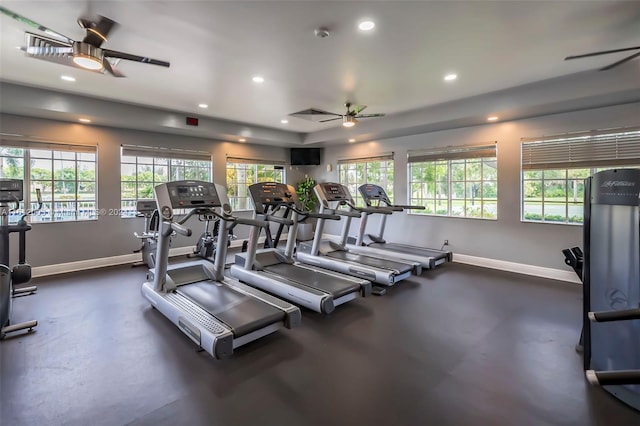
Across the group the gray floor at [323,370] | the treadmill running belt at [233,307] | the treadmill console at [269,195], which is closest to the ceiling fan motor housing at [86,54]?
the treadmill console at [269,195]

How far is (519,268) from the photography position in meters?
5.14

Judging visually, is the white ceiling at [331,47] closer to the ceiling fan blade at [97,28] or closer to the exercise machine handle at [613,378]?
the ceiling fan blade at [97,28]

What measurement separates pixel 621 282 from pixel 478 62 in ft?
8.52

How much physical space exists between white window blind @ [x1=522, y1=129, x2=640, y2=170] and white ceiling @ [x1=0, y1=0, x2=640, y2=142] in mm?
555

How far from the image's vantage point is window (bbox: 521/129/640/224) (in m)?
4.30

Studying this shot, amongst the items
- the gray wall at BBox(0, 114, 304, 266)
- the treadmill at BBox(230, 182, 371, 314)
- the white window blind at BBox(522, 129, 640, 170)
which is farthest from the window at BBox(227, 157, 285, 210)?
the white window blind at BBox(522, 129, 640, 170)

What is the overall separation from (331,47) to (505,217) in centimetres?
411

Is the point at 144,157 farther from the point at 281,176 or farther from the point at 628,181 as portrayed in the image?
the point at 628,181

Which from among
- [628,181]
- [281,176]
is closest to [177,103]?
[281,176]

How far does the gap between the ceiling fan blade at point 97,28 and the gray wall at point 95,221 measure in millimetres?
3262

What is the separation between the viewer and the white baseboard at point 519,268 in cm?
470

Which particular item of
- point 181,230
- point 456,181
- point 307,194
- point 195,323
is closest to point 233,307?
point 195,323

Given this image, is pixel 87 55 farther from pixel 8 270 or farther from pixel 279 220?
pixel 279 220

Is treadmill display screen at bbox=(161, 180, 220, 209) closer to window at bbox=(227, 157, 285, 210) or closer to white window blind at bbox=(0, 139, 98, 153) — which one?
white window blind at bbox=(0, 139, 98, 153)
